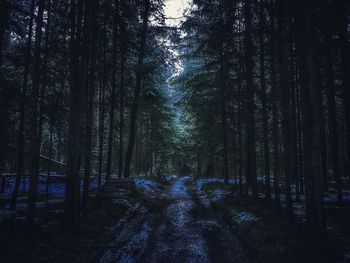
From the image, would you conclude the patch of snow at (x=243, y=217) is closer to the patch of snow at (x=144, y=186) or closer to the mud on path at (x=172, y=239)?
the mud on path at (x=172, y=239)

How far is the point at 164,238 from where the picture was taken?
8.72 m

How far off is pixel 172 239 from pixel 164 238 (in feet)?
0.93

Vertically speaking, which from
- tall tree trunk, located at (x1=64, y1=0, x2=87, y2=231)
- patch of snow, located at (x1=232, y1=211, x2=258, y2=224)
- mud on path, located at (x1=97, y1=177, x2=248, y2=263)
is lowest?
mud on path, located at (x1=97, y1=177, x2=248, y2=263)

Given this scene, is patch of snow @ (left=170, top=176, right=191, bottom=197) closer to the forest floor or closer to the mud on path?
the mud on path

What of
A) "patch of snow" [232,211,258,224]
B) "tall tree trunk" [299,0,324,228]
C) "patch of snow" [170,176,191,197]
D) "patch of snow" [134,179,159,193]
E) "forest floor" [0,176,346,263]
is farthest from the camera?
"patch of snow" [170,176,191,197]

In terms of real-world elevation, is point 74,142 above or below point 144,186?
above

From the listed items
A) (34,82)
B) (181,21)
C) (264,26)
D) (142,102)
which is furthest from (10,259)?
(142,102)

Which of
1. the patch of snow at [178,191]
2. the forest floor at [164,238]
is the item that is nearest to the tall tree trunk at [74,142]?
the forest floor at [164,238]

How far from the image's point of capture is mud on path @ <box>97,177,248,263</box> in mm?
7074

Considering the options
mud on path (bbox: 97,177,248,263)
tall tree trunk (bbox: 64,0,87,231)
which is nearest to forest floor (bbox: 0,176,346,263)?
mud on path (bbox: 97,177,248,263)

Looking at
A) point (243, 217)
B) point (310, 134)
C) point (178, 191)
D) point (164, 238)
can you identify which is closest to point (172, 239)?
point (164, 238)

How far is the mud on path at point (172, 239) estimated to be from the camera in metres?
7.07

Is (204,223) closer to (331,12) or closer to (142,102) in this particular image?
(331,12)

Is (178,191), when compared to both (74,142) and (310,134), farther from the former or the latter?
(310,134)
